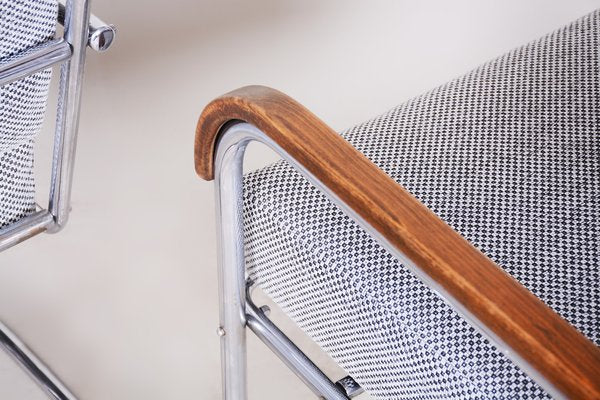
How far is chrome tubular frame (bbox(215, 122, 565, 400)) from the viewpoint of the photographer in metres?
0.75

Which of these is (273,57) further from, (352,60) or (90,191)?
(90,191)

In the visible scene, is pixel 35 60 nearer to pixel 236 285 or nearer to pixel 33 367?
pixel 236 285

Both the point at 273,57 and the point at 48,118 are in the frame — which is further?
the point at 273,57

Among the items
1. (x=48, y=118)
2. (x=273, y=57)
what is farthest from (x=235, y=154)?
(x=273, y=57)

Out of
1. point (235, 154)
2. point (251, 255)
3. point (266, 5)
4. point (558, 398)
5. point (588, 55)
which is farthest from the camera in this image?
point (266, 5)

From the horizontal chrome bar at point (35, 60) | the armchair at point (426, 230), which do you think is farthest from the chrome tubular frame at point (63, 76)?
the armchair at point (426, 230)

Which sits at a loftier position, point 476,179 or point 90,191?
point 90,191

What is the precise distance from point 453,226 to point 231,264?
0.79 feet

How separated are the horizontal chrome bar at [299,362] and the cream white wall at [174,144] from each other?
38 centimetres

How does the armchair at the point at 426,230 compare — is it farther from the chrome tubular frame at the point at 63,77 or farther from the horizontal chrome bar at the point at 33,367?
the horizontal chrome bar at the point at 33,367

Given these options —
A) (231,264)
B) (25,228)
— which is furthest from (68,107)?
(231,264)

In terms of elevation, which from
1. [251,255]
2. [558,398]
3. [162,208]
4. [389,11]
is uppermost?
[389,11]

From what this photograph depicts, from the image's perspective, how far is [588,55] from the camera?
1010mm

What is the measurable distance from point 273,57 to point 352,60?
0.60 ft
